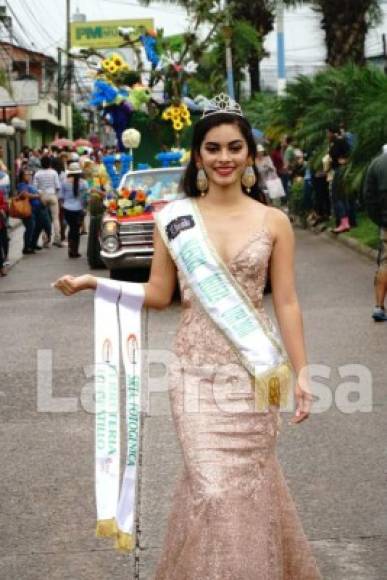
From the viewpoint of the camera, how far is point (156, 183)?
17344 mm

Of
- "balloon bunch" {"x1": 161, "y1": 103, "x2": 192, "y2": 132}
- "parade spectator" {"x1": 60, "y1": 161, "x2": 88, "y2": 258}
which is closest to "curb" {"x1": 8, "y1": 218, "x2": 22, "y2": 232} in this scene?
"parade spectator" {"x1": 60, "y1": 161, "x2": 88, "y2": 258}

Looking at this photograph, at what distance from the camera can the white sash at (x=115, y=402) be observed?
4.57 m

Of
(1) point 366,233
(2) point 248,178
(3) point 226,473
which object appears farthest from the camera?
(1) point 366,233

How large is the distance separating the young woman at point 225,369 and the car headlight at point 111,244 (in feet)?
39.0

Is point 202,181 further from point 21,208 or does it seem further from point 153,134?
point 153,134

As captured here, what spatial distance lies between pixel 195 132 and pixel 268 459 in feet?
4.00

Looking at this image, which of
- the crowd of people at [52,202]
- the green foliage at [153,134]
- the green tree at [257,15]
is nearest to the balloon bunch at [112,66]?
the green foliage at [153,134]

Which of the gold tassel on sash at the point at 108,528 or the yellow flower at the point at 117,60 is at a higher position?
the yellow flower at the point at 117,60

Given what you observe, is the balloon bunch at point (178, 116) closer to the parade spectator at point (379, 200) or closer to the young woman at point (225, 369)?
the parade spectator at point (379, 200)

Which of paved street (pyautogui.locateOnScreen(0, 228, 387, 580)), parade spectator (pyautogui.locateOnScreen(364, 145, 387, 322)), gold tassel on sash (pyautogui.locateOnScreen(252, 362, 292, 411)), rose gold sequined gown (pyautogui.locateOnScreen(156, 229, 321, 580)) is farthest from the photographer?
parade spectator (pyautogui.locateOnScreen(364, 145, 387, 322))

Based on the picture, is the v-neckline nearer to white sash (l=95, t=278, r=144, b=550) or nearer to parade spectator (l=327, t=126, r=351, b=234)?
white sash (l=95, t=278, r=144, b=550)

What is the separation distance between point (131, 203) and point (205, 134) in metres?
A: 12.4

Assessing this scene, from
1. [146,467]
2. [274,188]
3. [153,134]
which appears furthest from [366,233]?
[146,467]

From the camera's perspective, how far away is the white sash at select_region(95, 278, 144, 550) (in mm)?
4570
